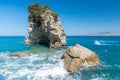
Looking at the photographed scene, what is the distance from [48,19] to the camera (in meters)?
71.4

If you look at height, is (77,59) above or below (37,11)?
below

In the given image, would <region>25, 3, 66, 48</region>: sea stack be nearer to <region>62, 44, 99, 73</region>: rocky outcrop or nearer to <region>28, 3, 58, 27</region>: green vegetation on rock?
<region>28, 3, 58, 27</region>: green vegetation on rock

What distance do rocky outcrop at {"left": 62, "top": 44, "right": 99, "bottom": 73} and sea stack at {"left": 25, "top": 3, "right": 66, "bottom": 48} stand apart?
31312 mm

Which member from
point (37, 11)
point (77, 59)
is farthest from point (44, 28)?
point (77, 59)

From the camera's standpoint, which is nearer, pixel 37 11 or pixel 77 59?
pixel 77 59

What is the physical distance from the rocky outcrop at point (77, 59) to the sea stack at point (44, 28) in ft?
103

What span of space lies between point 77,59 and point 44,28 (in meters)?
41.8

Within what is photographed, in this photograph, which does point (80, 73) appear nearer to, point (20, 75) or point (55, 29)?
point (20, 75)

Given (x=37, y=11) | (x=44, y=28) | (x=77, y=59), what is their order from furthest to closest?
1. (x=37, y=11)
2. (x=44, y=28)
3. (x=77, y=59)

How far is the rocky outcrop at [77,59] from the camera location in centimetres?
3200

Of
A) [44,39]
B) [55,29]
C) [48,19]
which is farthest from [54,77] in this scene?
[44,39]

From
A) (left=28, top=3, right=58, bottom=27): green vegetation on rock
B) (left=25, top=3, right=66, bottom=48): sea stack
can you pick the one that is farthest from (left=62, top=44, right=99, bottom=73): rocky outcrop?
(left=28, top=3, right=58, bottom=27): green vegetation on rock

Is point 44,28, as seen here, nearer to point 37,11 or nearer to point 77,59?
point 37,11

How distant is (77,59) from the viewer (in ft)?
110
